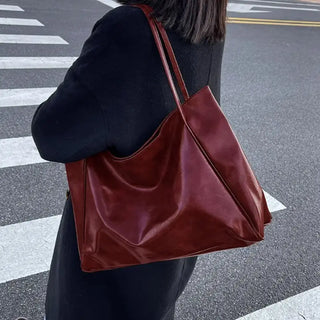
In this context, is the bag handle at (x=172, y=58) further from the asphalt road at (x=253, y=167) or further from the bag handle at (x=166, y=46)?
the asphalt road at (x=253, y=167)

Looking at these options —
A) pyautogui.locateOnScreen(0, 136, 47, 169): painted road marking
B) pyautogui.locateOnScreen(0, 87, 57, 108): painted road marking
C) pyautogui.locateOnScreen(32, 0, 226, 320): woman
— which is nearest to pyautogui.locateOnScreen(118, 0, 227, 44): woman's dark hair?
pyautogui.locateOnScreen(32, 0, 226, 320): woman

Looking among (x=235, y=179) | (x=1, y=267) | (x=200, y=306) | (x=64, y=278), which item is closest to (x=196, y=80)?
(x=235, y=179)

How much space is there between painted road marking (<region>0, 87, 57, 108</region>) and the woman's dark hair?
11.7 ft

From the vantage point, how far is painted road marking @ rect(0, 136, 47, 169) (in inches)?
139

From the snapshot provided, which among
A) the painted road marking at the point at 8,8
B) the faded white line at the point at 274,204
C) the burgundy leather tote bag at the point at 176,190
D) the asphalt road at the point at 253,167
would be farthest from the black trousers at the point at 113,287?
the painted road marking at the point at 8,8

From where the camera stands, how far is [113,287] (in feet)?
4.39

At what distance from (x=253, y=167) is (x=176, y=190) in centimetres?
294

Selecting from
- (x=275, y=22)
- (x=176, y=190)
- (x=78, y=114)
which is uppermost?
(x=78, y=114)

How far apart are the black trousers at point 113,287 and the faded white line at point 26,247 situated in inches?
48.4

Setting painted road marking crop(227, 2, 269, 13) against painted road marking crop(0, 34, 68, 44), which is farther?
painted road marking crop(227, 2, 269, 13)

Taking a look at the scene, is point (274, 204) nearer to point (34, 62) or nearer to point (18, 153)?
point (18, 153)

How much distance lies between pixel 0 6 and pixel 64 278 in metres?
7.67

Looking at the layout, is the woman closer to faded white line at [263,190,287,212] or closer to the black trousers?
the black trousers

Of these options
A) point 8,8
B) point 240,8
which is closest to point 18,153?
point 8,8
